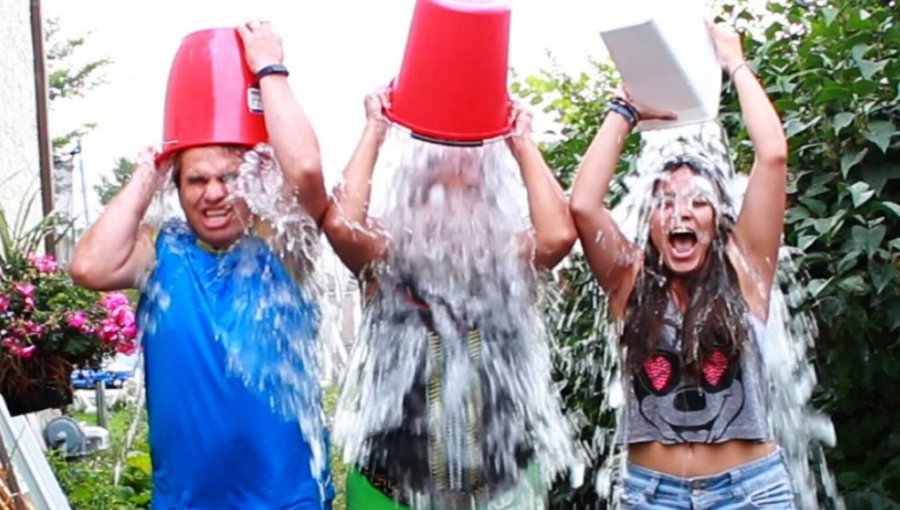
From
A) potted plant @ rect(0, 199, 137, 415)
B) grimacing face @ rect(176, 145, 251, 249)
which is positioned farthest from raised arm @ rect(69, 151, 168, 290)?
potted plant @ rect(0, 199, 137, 415)

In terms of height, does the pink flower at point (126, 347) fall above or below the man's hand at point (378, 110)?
below

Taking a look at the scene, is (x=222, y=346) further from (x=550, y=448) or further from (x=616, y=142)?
(x=616, y=142)

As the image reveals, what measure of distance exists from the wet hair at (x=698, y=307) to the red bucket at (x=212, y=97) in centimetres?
90

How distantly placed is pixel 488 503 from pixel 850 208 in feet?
4.01

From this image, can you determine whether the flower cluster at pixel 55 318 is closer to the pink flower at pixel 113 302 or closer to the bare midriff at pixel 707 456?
the pink flower at pixel 113 302

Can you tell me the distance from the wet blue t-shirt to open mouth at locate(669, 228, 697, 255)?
0.84 m

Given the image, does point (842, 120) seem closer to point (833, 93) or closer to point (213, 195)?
point (833, 93)

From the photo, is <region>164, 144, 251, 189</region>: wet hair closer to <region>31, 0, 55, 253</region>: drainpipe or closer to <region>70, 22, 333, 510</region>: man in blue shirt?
<region>70, 22, 333, 510</region>: man in blue shirt

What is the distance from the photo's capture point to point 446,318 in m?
2.71

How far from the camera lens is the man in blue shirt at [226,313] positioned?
2615 mm

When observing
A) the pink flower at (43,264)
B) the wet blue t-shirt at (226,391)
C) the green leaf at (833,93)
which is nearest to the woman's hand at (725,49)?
the green leaf at (833,93)

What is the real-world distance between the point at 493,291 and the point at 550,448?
0.41 m

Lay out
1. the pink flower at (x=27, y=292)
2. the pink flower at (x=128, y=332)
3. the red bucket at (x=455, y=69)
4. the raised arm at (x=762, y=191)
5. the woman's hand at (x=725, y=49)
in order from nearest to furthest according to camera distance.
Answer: the red bucket at (x=455, y=69) → the raised arm at (x=762, y=191) → the woman's hand at (x=725, y=49) → the pink flower at (x=27, y=292) → the pink flower at (x=128, y=332)

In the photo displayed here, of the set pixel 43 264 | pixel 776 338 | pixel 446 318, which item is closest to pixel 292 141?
pixel 446 318
